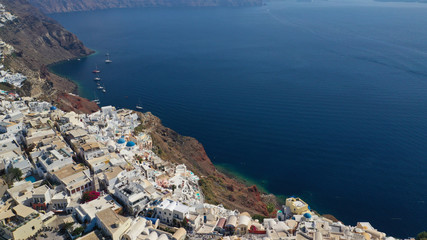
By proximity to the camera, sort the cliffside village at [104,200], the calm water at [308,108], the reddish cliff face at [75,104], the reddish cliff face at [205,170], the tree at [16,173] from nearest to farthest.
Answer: the cliffside village at [104,200]
the tree at [16,173]
the reddish cliff face at [205,170]
the calm water at [308,108]
the reddish cliff face at [75,104]

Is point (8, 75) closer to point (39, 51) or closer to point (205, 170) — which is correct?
point (205, 170)

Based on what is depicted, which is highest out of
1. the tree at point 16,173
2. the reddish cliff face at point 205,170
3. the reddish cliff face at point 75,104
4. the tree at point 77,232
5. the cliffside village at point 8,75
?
the cliffside village at point 8,75

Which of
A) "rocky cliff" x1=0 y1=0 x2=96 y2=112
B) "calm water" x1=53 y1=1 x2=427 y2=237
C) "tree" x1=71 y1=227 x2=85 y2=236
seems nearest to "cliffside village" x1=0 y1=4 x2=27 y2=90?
"rocky cliff" x1=0 y1=0 x2=96 y2=112

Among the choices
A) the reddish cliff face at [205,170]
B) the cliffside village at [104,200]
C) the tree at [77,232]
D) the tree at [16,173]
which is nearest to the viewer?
the tree at [77,232]

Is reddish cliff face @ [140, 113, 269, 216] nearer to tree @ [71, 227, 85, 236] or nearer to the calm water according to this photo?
the calm water

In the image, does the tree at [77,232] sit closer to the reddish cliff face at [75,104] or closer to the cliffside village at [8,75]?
the reddish cliff face at [75,104]

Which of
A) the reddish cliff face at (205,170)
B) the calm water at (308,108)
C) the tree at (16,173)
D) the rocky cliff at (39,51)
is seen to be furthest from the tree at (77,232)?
the rocky cliff at (39,51)
